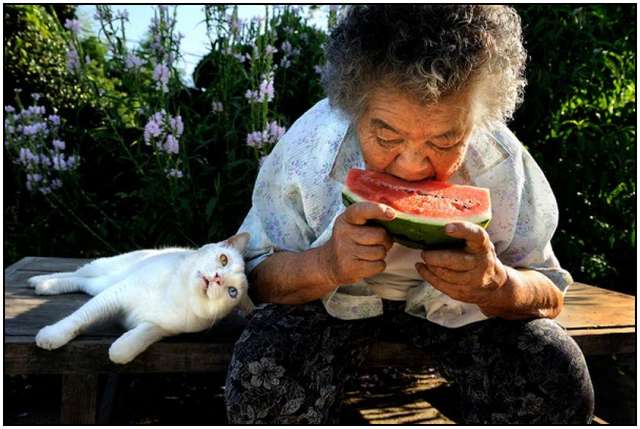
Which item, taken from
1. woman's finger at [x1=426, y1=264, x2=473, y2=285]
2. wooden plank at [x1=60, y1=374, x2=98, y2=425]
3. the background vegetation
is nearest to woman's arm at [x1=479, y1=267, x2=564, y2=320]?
woman's finger at [x1=426, y1=264, x2=473, y2=285]

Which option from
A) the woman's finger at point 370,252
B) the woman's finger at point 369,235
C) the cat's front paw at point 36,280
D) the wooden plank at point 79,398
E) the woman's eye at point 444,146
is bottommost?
the wooden plank at point 79,398

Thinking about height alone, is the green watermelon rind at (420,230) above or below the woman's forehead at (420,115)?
below

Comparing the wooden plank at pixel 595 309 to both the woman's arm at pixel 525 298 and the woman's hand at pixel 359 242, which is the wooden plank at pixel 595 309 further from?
the woman's hand at pixel 359 242

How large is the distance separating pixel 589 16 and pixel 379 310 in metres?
2.71

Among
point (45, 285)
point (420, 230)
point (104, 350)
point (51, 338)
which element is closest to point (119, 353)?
point (104, 350)

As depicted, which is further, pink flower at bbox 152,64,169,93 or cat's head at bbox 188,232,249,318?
pink flower at bbox 152,64,169,93

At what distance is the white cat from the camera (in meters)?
2.12

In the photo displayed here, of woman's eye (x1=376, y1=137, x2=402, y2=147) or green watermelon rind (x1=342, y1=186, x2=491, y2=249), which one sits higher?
woman's eye (x1=376, y1=137, x2=402, y2=147)

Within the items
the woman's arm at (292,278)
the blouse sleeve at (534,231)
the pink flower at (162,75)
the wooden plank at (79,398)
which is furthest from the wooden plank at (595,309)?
the pink flower at (162,75)

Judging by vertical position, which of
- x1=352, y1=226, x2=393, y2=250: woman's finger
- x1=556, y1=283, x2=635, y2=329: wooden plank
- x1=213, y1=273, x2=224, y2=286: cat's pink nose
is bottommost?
x1=556, y1=283, x2=635, y2=329: wooden plank

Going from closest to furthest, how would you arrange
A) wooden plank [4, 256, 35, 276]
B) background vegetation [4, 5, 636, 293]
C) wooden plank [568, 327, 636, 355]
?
wooden plank [568, 327, 636, 355], wooden plank [4, 256, 35, 276], background vegetation [4, 5, 636, 293]

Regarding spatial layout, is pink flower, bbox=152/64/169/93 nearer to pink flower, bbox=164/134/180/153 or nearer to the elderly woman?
pink flower, bbox=164/134/180/153

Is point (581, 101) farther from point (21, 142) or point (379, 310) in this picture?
point (21, 142)

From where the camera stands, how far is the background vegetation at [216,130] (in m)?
3.45
